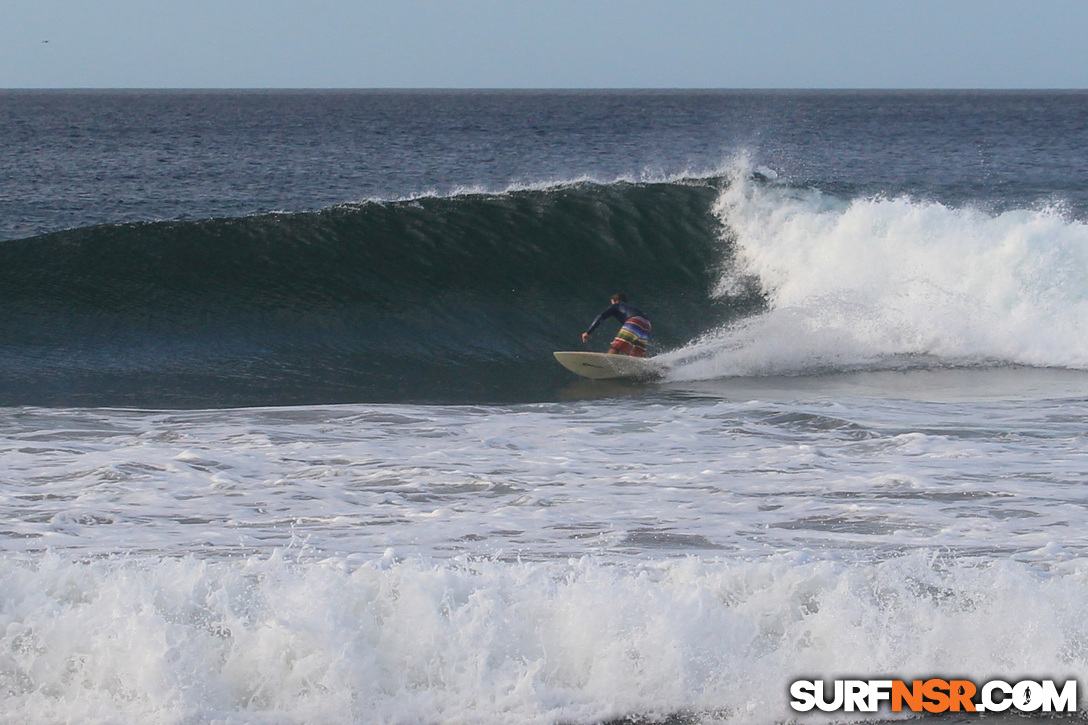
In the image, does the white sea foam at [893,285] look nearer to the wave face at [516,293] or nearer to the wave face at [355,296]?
the wave face at [516,293]

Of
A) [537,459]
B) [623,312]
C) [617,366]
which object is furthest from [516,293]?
[537,459]

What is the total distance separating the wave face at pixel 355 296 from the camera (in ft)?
38.5

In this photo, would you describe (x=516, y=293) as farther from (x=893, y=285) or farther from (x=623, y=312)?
(x=893, y=285)

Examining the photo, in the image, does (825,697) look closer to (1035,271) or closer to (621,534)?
(621,534)

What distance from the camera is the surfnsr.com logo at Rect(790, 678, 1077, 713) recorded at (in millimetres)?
4309

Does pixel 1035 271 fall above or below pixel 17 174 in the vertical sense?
below

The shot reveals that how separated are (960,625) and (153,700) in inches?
138

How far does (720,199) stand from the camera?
58.5 feet

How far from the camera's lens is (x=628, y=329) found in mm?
12227

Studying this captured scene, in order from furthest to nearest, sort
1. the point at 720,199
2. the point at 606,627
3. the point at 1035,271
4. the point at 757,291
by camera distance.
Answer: the point at 720,199 < the point at 757,291 < the point at 1035,271 < the point at 606,627

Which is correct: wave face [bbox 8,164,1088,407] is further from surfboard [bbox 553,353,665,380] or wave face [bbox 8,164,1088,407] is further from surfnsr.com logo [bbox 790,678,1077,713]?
surfnsr.com logo [bbox 790,678,1077,713]

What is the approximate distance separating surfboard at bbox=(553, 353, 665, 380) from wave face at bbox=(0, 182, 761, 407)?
343 millimetres

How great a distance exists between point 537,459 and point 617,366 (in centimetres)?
423

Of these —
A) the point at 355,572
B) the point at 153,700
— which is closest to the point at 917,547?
the point at 355,572
